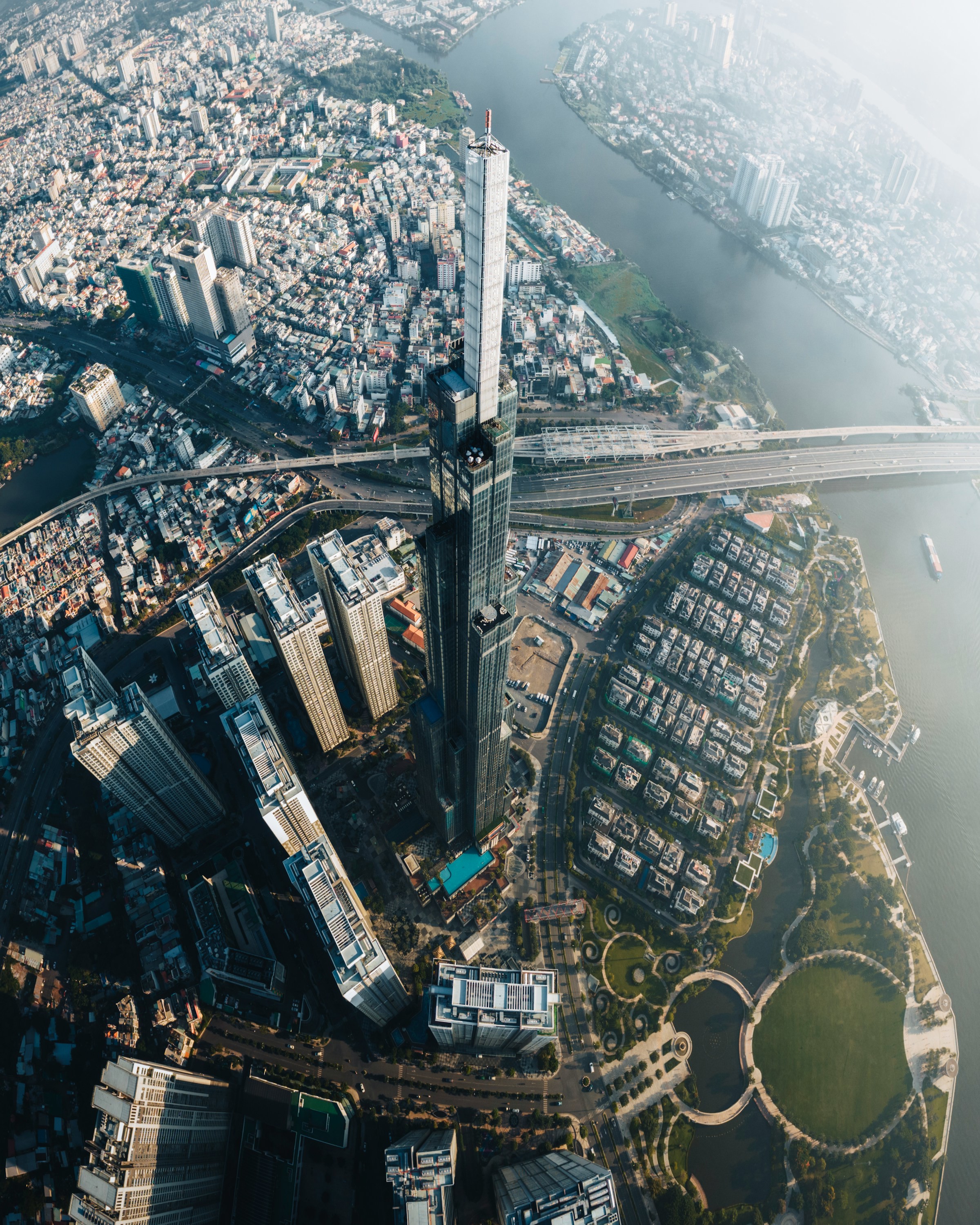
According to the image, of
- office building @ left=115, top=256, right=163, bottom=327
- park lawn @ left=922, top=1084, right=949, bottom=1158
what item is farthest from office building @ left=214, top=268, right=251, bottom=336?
park lawn @ left=922, top=1084, right=949, bottom=1158

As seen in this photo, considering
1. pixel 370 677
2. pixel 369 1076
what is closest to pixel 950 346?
pixel 370 677

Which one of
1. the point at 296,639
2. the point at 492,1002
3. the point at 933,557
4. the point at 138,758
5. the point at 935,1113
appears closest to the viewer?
the point at 492,1002

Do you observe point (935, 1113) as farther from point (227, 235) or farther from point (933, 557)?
point (227, 235)

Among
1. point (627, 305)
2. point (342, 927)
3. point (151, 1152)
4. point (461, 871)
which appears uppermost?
point (627, 305)

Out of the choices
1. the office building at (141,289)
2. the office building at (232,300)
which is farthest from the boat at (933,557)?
the office building at (141,289)

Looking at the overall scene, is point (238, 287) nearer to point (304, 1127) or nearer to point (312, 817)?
point (312, 817)

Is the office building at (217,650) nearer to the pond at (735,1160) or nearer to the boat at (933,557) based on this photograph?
the pond at (735,1160)

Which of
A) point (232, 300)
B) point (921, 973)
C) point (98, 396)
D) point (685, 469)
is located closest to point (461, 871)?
point (921, 973)
